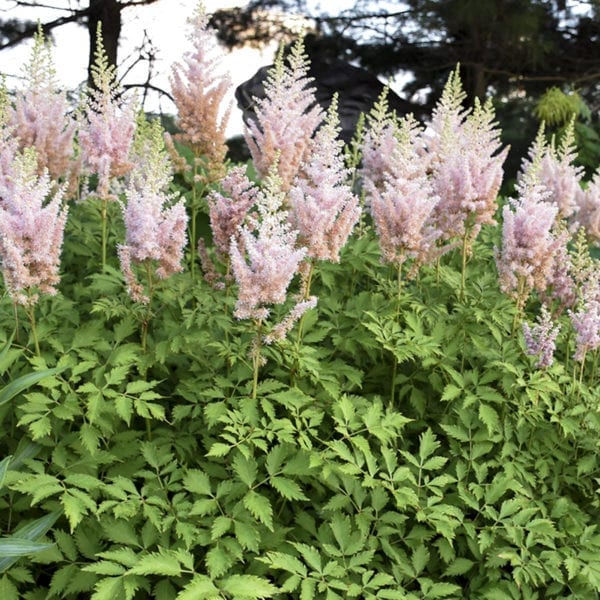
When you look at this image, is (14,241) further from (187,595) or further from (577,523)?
(577,523)

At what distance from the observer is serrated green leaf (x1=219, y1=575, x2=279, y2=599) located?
3.04m

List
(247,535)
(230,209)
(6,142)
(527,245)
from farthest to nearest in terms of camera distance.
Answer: (6,142)
(527,245)
(230,209)
(247,535)

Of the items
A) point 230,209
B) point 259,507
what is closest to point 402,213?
point 230,209

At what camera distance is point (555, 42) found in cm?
1452

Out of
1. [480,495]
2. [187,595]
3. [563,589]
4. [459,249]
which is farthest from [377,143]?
[187,595]

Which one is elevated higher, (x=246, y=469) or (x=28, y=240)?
(x=28, y=240)

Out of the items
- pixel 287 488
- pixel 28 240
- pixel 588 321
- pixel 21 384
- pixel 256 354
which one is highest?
pixel 28 240

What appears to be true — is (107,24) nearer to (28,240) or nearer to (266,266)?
(28,240)

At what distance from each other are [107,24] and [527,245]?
36.2 ft

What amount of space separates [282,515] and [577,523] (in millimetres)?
1469

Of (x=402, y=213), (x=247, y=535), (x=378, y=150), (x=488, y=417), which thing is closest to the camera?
(x=247, y=535)

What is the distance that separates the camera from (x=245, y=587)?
10.0 feet

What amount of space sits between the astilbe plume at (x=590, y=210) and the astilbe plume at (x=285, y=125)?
7.90 ft

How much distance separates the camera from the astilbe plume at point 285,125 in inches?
179
